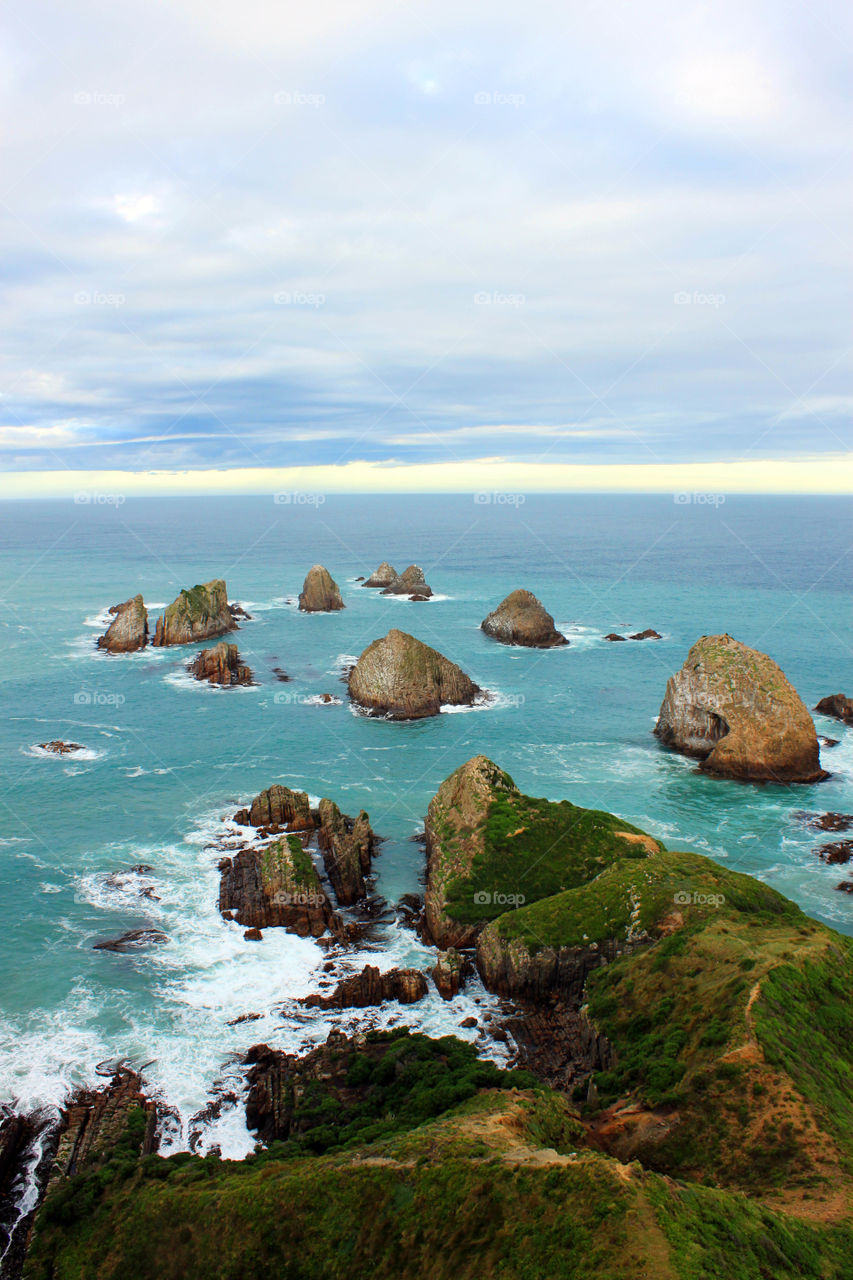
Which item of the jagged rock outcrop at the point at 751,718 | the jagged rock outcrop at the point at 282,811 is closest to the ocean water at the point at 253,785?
the jagged rock outcrop at the point at 751,718

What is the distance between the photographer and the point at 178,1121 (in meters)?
26.9

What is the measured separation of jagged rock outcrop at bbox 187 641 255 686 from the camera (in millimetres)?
81688

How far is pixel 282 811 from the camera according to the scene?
48.7 meters

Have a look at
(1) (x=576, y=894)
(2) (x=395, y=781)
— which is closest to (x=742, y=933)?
(1) (x=576, y=894)

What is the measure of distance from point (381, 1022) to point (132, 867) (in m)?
19.9

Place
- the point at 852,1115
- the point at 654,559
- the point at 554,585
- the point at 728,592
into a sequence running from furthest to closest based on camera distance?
the point at 654,559, the point at 554,585, the point at 728,592, the point at 852,1115

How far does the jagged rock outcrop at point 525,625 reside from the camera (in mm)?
97875

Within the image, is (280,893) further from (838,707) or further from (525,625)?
(525,625)

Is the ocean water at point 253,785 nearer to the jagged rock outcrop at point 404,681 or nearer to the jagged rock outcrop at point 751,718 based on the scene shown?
the jagged rock outcrop at point 751,718

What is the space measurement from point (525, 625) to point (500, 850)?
60.0 meters

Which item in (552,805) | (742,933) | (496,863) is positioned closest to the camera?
(742,933)

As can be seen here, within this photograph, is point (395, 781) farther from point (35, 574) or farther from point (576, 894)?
point (35, 574)

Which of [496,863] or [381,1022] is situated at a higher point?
[496,863]

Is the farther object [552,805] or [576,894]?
[552,805]
